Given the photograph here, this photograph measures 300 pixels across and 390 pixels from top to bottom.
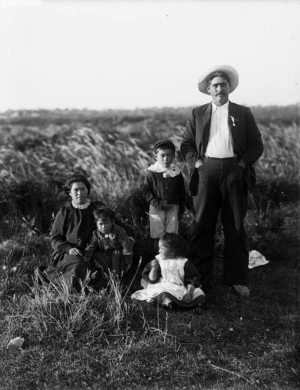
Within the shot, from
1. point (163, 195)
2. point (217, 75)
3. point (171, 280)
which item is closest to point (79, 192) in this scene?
point (163, 195)

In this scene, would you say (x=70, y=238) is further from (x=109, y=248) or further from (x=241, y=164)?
(x=241, y=164)

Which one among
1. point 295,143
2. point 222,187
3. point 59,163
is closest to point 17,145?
point 59,163

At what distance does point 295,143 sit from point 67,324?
250 inches

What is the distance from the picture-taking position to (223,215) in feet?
16.9

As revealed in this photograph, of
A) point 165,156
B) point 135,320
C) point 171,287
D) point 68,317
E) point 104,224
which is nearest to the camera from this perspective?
point 68,317

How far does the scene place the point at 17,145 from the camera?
400 inches

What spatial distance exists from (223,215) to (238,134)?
918 mm

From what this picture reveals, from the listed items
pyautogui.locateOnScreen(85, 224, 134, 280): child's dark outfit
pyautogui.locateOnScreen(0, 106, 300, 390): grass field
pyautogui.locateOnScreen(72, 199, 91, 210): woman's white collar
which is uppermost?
pyautogui.locateOnScreen(72, 199, 91, 210): woman's white collar

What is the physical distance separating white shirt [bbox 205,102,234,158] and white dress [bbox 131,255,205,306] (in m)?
1.17

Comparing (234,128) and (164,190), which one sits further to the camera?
(164,190)

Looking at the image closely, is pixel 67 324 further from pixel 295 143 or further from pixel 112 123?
pixel 112 123

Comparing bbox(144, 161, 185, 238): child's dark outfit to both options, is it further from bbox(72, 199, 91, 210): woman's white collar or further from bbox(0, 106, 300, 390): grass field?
bbox(72, 199, 91, 210): woman's white collar

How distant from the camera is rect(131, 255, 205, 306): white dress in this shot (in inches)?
181

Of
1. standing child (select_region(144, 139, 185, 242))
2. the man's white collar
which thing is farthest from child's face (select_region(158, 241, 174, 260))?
the man's white collar
